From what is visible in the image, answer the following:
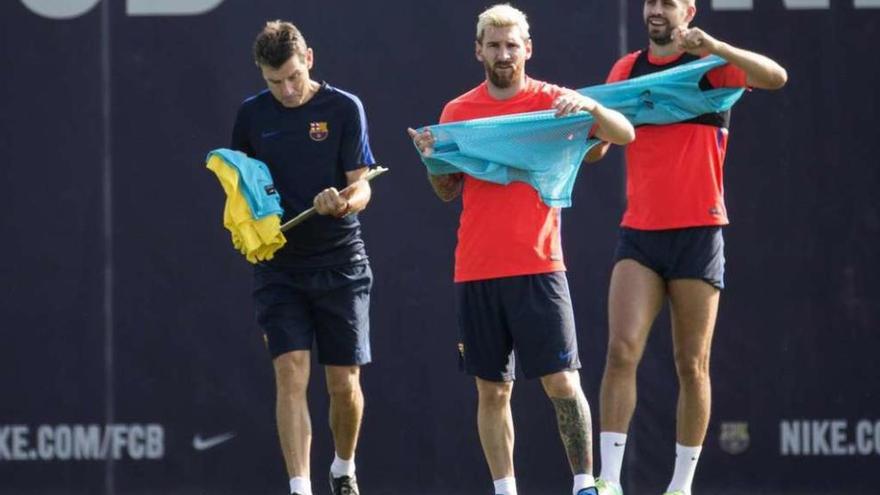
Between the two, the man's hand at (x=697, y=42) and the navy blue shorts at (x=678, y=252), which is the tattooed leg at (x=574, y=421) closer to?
the navy blue shorts at (x=678, y=252)

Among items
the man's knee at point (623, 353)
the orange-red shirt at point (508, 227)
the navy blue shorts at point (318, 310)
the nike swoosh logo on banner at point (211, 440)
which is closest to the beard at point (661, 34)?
the orange-red shirt at point (508, 227)

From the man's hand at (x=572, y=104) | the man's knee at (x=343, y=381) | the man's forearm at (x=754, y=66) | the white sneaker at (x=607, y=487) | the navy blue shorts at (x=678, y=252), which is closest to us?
the man's hand at (x=572, y=104)

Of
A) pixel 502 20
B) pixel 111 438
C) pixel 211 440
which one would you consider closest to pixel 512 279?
pixel 502 20

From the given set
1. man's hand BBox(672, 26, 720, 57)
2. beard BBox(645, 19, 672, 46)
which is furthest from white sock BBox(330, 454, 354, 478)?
man's hand BBox(672, 26, 720, 57)

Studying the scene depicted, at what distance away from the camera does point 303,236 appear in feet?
23.3

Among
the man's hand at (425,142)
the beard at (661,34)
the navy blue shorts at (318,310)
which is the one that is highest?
the beard at (661,34)

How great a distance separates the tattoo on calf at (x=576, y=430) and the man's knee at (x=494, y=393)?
210 millimetres

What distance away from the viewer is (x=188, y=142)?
8.38 metres

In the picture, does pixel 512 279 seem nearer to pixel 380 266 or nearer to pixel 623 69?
pixel 623 69

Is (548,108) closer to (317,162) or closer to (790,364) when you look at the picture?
(317,162)

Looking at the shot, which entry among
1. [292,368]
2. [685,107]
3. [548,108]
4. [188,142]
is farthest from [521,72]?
[188,142]

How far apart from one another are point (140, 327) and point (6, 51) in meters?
1.47

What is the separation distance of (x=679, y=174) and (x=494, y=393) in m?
1.12

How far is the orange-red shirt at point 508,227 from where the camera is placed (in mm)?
6570
